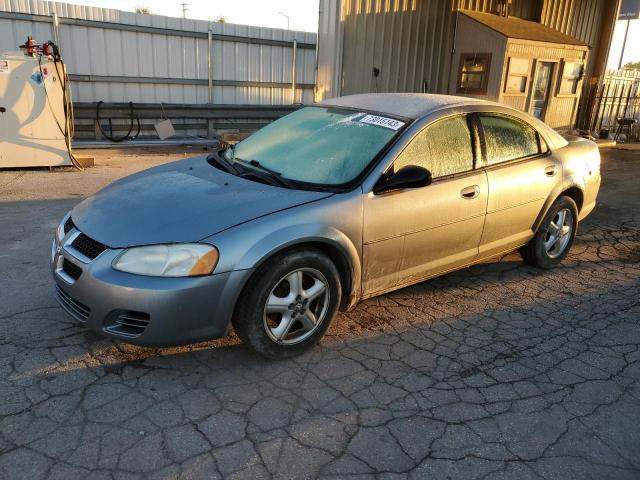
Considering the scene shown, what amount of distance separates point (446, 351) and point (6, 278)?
11.3 feet

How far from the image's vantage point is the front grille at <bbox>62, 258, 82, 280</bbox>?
9.53 feet

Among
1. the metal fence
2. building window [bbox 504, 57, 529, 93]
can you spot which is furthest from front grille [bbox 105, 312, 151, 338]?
the metal fence

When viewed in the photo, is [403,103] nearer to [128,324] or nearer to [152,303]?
[152,303]

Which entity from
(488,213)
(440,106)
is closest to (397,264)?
(488,213)

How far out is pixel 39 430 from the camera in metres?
2.46

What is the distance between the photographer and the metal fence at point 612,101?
1576 centimetres

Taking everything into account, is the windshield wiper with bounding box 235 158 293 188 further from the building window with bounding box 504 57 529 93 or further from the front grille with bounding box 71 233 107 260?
the building window with bounding box 504 57 529 93

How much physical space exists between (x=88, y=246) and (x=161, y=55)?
34.8 ft

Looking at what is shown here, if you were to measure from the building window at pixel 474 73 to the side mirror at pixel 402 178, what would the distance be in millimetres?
9680

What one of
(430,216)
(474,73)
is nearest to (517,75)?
(474,73)

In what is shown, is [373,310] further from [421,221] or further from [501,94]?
[501,94]

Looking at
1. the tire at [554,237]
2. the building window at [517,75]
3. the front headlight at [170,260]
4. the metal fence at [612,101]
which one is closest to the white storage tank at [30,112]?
the front headlight at [170,260]

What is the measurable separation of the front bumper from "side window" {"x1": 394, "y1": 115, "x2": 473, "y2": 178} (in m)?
1.48

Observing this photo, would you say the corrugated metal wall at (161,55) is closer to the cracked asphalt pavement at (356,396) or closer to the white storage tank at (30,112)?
the white storage tank at (30,112)
